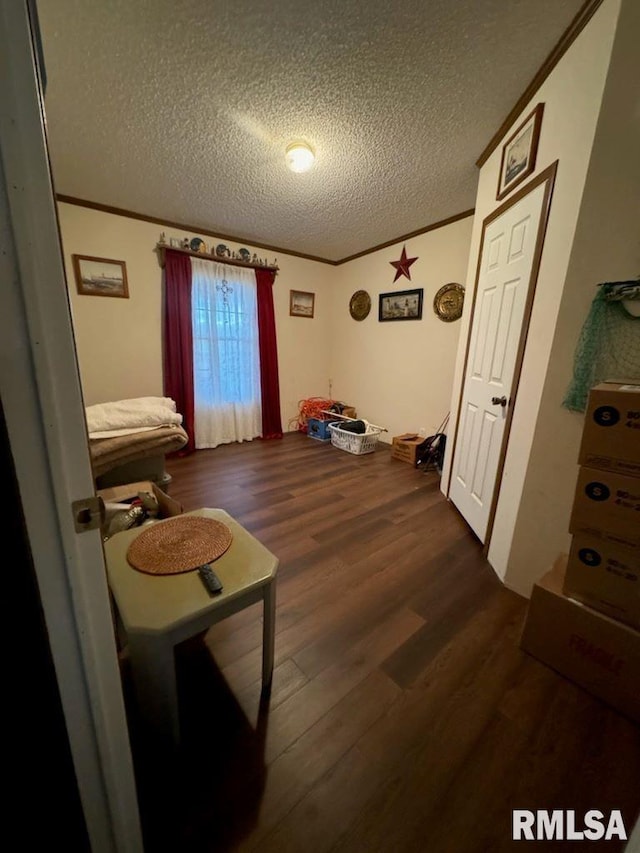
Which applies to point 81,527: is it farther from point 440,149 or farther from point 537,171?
point 440,149

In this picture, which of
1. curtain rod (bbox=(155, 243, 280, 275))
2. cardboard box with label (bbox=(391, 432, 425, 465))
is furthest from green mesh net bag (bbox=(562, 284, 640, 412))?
curtain rod (bbox=(155, 243, 280, 275))

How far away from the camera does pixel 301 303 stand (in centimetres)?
425

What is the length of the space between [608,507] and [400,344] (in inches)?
116

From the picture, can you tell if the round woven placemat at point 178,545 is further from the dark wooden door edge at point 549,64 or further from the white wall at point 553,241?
the dark wooden door edge at point 549,64

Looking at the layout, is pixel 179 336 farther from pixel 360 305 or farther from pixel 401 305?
pixel 401 305

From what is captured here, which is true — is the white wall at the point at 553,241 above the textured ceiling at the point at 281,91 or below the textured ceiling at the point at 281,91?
below

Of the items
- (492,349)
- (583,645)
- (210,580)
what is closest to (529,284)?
(492,349)

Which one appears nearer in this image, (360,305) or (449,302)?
(449,302)

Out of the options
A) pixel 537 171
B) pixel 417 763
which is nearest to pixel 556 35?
pixel 537 171

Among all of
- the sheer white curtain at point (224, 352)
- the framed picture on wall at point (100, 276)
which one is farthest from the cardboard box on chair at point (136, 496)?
the framed picture on wall at point (100, 276)

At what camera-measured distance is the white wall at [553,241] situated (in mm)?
1195

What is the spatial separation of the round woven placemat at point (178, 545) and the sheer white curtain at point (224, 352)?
8.63ft

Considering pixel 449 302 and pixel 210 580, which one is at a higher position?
pixel 449 302

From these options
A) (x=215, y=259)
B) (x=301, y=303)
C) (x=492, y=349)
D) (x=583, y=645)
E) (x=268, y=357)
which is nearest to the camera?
(x=583, y=645)
